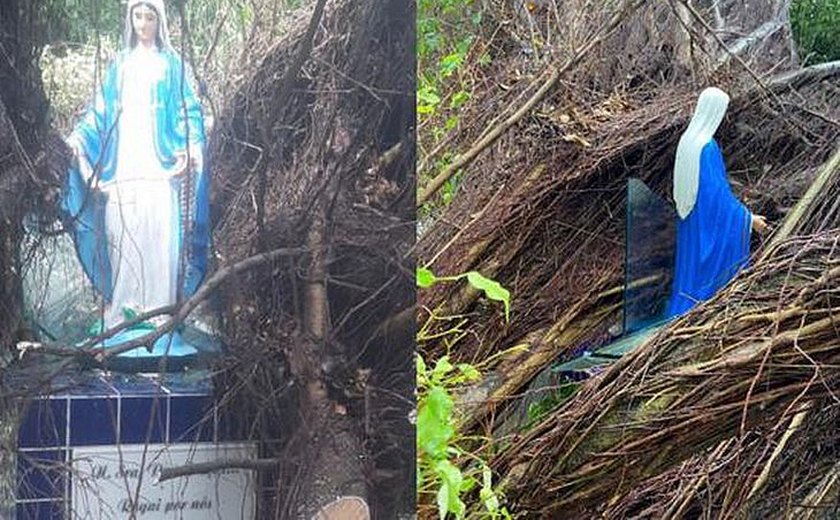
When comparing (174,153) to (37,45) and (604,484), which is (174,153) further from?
(604,484)

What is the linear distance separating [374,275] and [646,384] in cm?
121

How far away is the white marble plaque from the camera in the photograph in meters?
1.83

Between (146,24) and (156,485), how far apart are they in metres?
0.76

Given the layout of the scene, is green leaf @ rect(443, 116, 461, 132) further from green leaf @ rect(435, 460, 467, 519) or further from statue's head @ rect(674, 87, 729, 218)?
green leaf @ rect(435, 460, 467, 519)

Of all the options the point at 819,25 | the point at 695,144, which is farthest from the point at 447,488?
the point at 819,25

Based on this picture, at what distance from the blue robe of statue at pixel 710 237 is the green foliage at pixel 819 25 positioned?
171 inches

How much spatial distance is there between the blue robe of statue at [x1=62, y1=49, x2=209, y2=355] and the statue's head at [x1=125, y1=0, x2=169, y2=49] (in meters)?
0.02

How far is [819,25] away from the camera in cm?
898

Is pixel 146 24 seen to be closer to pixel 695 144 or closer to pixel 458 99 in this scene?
pixel 458 99

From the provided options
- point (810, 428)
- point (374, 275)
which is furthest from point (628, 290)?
point (374, 275)

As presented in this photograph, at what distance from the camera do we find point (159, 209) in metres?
1.87

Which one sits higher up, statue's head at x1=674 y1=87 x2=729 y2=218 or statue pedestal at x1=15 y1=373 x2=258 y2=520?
statue's head at x1=674 y1=87 x2=729 y2=218

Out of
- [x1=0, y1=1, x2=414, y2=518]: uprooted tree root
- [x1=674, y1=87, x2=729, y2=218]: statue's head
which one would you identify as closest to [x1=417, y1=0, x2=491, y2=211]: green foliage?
[x1=674, y1=87, x2=729, y2=218]: statue's head

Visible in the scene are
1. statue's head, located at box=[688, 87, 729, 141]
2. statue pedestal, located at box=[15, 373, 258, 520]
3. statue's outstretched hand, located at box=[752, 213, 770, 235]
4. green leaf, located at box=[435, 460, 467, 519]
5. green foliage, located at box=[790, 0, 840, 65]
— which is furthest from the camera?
green foliage, located at box=[790, 0, 840, 65]
